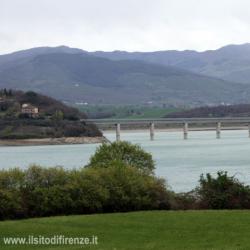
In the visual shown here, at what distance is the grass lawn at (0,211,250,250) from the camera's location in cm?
1559

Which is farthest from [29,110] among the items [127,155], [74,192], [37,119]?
[74,192]

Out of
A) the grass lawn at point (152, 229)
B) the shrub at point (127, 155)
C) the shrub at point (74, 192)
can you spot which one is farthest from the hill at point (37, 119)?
the grass lawn at point (152, 229)

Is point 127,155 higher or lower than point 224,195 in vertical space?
higher

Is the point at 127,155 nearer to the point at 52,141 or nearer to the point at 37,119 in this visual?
the point at 52,141

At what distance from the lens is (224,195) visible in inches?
993

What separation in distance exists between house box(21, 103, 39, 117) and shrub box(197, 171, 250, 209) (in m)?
134

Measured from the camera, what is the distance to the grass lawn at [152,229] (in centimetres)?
1559

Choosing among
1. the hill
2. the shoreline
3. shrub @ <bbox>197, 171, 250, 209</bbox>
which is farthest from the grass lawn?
the hill

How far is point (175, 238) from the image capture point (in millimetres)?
16484

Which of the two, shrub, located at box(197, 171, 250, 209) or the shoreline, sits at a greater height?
shrub, located at box(197, 171, 250, 209)

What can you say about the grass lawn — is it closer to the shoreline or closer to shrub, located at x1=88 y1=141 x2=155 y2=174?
shrub, located at x1=88 y1=141 x2=155 y2=174

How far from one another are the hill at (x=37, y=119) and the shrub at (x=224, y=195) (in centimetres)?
11986

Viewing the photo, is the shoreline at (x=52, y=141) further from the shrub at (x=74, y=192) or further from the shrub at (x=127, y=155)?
the shrub at (x=74, y=192)

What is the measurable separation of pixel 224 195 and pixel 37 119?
131674 mm
